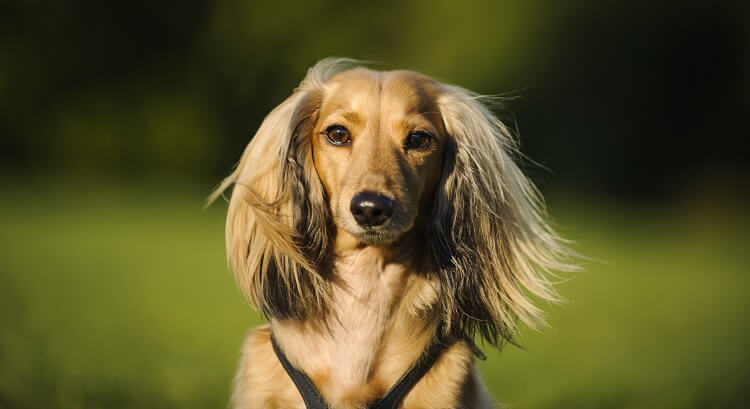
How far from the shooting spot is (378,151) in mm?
3629

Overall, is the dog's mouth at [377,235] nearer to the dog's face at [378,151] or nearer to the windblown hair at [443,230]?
the dog's face at [378,151]

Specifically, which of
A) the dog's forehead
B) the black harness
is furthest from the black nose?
the black harness

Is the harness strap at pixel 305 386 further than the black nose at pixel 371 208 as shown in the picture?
Yes

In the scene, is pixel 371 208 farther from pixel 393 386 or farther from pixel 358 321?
pixel 393 386

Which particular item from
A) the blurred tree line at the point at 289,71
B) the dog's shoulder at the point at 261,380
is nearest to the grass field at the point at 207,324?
the dog's shoulder at the point at 261,380

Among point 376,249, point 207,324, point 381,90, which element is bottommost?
point 207,324

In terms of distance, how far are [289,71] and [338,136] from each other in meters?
22.4

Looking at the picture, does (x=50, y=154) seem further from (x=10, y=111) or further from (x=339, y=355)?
(x=339, y=355)

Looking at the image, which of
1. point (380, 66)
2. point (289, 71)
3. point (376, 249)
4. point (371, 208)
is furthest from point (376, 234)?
point (289, 71)

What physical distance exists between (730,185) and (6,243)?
17.0 metres

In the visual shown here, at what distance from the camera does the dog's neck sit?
3.61 meters

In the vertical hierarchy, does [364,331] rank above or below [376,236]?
below

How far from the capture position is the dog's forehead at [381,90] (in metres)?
3.73

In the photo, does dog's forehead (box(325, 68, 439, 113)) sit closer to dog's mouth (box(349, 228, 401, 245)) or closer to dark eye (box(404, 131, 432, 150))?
dark eye (box(404, 131, 432, 150))
